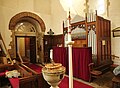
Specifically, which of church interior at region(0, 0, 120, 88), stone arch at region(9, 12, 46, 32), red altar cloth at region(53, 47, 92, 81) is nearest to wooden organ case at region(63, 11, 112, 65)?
church interior at region(0, 0, 120, 88)

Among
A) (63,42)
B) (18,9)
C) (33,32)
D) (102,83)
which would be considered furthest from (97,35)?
(33,32)

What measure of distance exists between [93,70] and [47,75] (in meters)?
4.01

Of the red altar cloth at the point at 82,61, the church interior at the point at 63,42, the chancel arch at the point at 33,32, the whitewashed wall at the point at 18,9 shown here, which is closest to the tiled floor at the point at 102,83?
the church interior at the point at 63,42

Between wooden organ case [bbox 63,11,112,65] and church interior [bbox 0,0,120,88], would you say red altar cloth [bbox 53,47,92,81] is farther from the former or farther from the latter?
wooden organ case [bbox 63,11,112,65]

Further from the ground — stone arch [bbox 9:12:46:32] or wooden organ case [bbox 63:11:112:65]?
stone arch [bbox 9:12:46:32]

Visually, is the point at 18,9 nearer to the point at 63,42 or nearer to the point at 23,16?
the point at 23,16

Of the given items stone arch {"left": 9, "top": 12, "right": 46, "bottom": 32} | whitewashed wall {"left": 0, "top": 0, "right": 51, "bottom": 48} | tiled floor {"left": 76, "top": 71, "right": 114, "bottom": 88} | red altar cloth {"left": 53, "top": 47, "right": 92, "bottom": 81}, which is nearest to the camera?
tiled floor {"left": 76, "top": 71, "right": 114, "bottom": 88}

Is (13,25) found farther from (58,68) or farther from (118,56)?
(58,68)

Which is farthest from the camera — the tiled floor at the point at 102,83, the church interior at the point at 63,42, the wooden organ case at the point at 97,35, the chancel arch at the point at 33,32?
the chancel arch at the point at 33,32

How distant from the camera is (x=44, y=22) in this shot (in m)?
9.19

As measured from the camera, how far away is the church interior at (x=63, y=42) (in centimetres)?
355

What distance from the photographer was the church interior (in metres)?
3.55

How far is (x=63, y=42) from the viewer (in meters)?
6.93

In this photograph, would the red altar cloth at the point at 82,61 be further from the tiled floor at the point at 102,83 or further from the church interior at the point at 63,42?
the tiled floor at the point at 102,83
